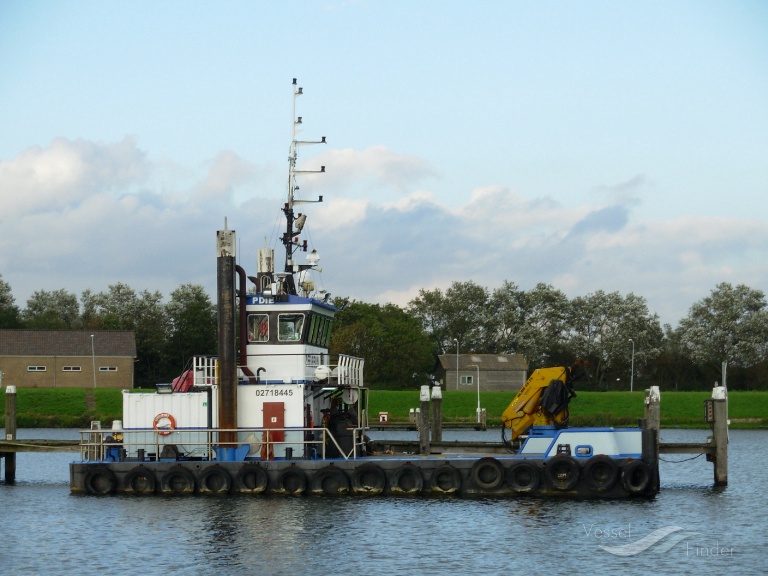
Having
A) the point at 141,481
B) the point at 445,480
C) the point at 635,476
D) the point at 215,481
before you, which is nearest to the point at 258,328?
the point at 215,481

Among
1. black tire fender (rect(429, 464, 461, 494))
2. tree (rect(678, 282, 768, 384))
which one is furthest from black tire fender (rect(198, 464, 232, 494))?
tree (rect(678, 282, 768, 384))

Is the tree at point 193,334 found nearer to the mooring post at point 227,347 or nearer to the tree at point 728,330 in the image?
the tree at point 728,330

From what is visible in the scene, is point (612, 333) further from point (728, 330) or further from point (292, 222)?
point (292, 222)

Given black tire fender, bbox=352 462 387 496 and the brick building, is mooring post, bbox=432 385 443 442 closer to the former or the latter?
black tire fender, bbox=352 462 387 496

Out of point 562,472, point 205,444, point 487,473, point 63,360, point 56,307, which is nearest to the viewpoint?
point 562,472

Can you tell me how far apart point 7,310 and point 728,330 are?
7270 cm

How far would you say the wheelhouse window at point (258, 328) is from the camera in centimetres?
2862

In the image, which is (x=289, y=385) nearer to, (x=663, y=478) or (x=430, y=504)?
(x=430, y=504)

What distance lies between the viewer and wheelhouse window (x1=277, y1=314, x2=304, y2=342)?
28.6 m

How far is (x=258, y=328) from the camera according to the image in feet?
94.1

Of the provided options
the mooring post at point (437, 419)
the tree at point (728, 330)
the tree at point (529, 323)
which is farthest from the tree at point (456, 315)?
the mooring post at point (437, 419)

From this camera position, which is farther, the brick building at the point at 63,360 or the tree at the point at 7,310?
the tree at the point at 7,310

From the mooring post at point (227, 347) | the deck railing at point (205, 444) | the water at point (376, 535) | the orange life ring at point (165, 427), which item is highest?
the mooring post at point (227, 347)

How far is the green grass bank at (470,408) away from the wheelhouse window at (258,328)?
4265 centimetres
